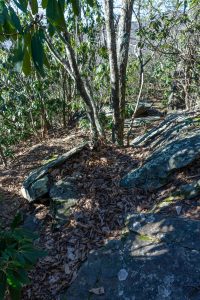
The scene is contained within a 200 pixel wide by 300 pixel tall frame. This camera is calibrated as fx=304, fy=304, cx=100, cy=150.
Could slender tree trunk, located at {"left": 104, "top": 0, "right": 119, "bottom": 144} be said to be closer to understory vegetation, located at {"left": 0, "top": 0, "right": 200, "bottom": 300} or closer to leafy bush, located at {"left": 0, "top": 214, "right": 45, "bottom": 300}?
understory vegetation, located at {"left": 0, "top": 0, "right": 200, "bottom": 300}

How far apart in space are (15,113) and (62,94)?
212 centimetres

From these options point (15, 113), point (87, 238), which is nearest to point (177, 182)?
point (87, 238)

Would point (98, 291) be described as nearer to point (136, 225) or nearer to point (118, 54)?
point (136, 225)

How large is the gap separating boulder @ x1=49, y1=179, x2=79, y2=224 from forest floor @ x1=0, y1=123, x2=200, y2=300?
0.09m

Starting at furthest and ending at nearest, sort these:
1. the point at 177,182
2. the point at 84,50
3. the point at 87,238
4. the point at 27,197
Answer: the point at 84,50, the point at 27,197, the point at 177,182, the point at 87,238

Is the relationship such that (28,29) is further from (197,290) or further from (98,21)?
(98,21)

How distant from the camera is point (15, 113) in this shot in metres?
9.15

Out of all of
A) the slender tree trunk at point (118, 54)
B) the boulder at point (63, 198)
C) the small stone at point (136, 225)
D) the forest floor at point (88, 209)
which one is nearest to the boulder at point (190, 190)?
the forest floor at point (88, 209)

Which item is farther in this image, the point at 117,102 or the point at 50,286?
the point at 117,102

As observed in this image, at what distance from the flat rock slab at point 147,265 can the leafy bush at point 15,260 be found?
0.74 m

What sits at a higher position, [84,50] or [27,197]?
[84,50]

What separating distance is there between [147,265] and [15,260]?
46.1 inches

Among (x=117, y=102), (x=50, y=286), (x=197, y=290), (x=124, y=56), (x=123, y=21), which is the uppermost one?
(x=123, y=21)

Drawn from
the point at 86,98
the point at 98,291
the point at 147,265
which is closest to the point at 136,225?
the point at 147,265
